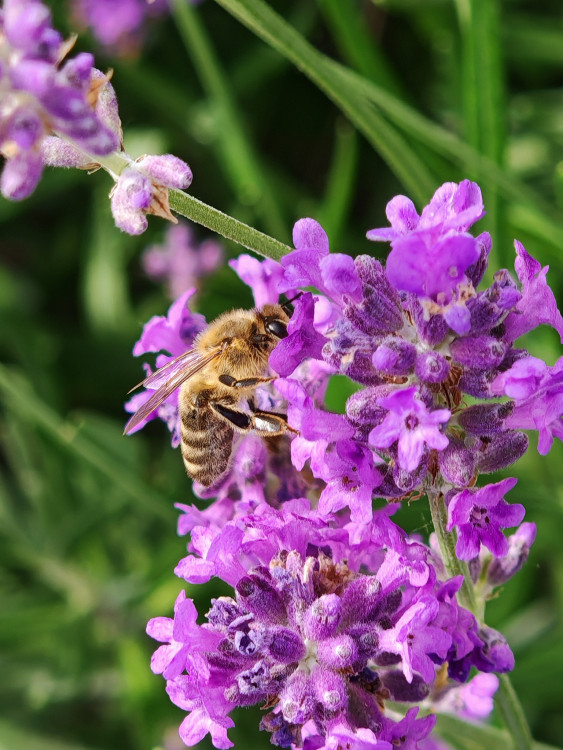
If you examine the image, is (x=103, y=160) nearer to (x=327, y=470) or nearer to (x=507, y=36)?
(x=327, y=470)

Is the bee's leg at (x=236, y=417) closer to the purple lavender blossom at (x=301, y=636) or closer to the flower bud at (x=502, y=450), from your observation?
the purple lavender blossom at (x=301, y=636)

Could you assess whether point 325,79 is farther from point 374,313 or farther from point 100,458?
point 100,458

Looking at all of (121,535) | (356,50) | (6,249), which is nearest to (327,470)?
(356,50)

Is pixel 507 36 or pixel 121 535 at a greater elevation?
pixel 507 36

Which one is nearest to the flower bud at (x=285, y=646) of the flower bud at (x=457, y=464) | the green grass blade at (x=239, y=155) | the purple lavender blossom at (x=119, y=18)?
the flower bud at (x=457, y=464)

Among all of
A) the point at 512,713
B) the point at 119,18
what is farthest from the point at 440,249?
the point at 119,18

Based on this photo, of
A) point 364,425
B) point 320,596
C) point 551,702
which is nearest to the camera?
point 364,425

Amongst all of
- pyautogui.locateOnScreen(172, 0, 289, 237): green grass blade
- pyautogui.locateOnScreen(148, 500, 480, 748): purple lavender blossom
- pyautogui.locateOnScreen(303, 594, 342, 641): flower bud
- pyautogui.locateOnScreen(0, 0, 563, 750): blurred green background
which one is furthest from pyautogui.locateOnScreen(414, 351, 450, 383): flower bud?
pyautogui.locateOnScreen(172, 0, 289, 237): green grass blade
